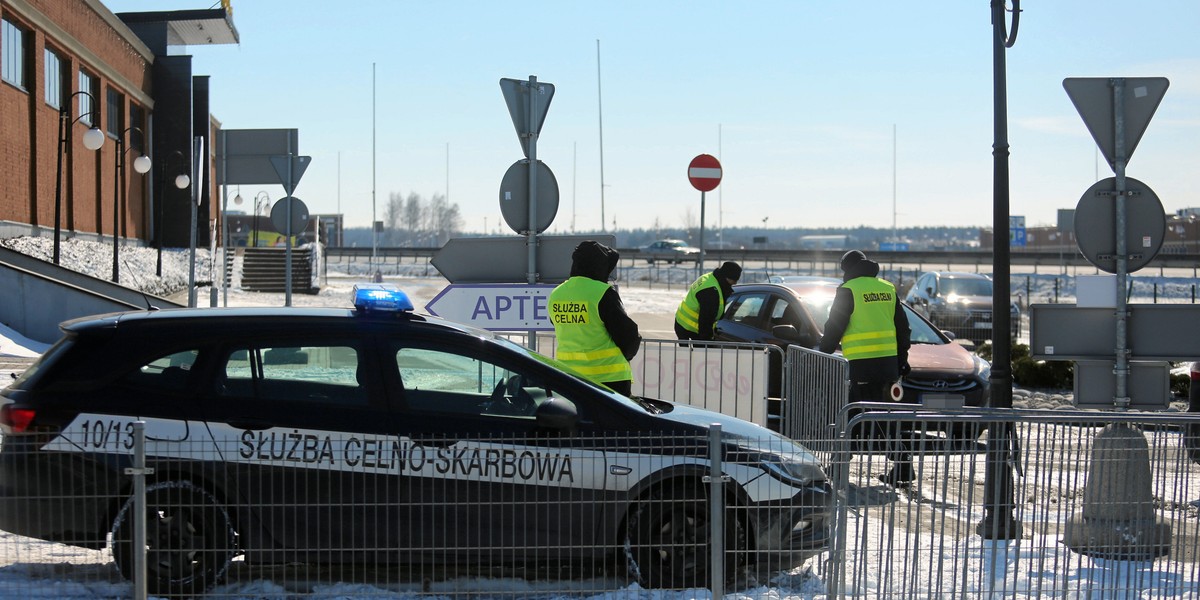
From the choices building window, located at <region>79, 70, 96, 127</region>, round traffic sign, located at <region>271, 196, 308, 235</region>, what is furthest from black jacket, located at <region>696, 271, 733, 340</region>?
building window, located at <region>79, 70, 96, 127</region>

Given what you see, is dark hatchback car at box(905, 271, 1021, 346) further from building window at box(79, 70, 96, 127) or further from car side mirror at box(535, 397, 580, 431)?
building window at box(79, 70, 96, 127)

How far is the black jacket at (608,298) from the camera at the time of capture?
7914 millimetres

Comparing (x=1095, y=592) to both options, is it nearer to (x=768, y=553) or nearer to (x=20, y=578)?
(x=768, y=553)

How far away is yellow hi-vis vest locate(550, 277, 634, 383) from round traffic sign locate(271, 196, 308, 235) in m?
8.35

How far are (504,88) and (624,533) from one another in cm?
516

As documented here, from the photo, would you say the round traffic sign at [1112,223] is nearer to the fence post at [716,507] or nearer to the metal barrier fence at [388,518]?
the metal barrier fence at [388,518]

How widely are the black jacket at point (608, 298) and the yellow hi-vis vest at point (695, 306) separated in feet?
11.5

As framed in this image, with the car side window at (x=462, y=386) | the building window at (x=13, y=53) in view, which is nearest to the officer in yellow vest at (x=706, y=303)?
the car side window at (x=462, y=386)

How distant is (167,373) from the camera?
5957 mm

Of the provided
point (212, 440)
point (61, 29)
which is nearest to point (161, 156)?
point (61, 29)

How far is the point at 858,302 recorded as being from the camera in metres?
10.0

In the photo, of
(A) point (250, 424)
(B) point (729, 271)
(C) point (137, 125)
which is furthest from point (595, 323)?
(C) point (137, 125)

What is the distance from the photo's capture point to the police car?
5438mm

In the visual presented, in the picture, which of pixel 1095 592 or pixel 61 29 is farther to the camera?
pixel 61 29
